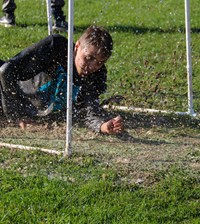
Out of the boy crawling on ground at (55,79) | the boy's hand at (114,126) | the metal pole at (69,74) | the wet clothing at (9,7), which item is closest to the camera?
the metal pole at (69,74)

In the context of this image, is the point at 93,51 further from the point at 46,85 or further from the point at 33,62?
the point at 46,85

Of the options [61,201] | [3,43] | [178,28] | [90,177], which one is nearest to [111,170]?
[90,177]

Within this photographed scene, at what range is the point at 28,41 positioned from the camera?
29.6 ft

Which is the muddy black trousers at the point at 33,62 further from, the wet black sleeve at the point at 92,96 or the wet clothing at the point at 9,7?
the wet clothing at the point at 9,7

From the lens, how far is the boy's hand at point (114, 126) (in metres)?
5.19

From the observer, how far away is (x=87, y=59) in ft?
17.5

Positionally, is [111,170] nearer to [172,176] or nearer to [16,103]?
[172,176]

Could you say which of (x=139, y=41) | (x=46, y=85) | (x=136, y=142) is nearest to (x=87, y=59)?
(x=46, y=85)

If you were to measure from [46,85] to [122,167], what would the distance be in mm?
1314

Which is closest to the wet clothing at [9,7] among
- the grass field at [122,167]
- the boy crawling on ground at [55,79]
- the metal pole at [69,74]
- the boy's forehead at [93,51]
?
the grass field at [122,167]

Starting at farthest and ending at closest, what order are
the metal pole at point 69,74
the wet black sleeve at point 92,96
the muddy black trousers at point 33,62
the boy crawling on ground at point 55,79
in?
the wet black sleeve at point 92,96, the muddy black trousers at point 33,62, the boy crawling on ground at point 55,79, the metal pole at point 69,74

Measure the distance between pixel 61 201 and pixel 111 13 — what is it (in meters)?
7.06

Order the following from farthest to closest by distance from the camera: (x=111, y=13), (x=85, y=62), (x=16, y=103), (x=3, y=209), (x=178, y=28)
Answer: (x=111, y=13) < (x=178, y=28) < (x=16, y=103) < (x=85, y=62) < (x=3, y=209)

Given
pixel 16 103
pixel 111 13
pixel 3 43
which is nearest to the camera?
pixel 16 103
